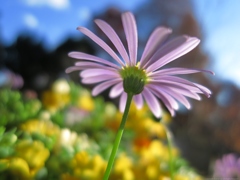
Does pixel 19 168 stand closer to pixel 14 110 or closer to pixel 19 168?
pixel 19 168

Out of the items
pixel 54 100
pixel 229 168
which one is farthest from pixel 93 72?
pixel 54 100

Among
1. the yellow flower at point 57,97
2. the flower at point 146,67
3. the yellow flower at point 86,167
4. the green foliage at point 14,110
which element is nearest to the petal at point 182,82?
the flower at point 146,67


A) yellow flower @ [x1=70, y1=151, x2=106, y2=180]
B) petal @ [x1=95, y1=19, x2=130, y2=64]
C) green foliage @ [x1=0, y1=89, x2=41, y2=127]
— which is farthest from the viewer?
A: green foliage @ [x1=0, y1=89, x2=41, y2=127]

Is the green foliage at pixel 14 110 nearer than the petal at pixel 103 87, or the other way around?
the petal at pixel 103 87

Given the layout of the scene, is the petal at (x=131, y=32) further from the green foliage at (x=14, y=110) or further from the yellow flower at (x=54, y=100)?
the yellow flower at (x=54, y=100)

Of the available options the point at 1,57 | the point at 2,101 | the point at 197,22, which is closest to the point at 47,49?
the point at 1,57

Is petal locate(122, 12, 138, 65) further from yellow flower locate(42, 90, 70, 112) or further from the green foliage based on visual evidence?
yellow flower locate(42, 90, 70, 112)

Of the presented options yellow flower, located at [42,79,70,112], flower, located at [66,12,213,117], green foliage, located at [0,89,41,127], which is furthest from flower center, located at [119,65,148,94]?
yellow flower, located at [42,79,70,112]

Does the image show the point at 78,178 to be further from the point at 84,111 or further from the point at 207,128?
the point at 207,128
